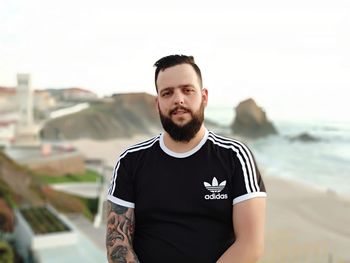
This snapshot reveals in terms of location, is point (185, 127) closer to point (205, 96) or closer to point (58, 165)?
point (205, 96)

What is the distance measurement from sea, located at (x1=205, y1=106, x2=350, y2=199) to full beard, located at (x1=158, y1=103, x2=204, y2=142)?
18712 millimetres

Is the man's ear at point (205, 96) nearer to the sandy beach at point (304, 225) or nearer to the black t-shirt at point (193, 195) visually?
the black t-shirt at point (193, 195)

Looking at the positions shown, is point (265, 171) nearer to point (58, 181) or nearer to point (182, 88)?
point (58, 181)

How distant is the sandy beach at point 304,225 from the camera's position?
11.9 meters

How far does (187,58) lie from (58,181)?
16611 mm

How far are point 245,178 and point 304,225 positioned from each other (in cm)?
1461

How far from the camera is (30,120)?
21.9 meters

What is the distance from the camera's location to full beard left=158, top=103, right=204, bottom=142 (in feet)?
4.23

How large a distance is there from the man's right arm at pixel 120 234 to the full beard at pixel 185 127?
0.89ft

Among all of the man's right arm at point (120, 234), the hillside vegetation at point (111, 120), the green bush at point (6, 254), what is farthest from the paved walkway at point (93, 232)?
the hillside vegetation at point (111, 120)

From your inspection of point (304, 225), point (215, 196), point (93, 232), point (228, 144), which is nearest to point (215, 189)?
point (215, 196)

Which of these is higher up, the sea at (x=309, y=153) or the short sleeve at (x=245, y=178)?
the short sleeve at (x=245, y=178)

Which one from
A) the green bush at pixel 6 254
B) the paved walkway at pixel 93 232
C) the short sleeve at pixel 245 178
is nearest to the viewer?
the short sleeve at pixel 245 178

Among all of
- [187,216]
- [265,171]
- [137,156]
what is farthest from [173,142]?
[265,171]
